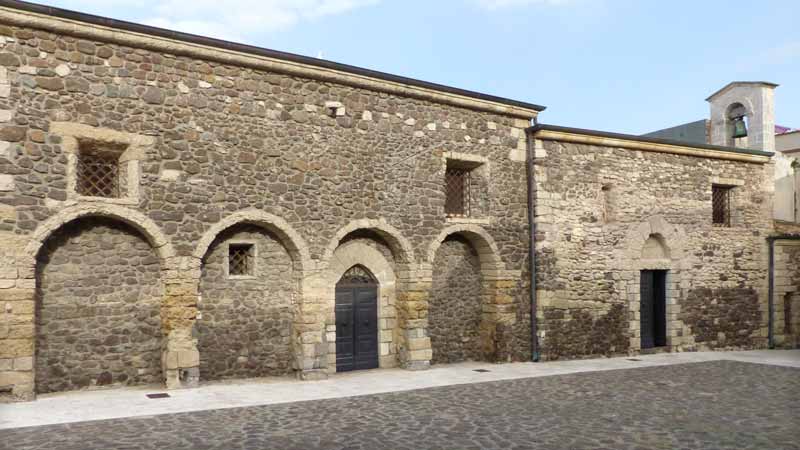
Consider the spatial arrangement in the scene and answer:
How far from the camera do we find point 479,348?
1195cm

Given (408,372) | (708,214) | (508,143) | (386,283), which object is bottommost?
(408,372)

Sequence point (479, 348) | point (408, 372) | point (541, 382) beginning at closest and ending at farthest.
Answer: point (541, 382) < point (408, 372) < point (479, 348)

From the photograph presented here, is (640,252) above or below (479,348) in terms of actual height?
above

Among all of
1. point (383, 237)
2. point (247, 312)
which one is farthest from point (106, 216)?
point (383, 237)

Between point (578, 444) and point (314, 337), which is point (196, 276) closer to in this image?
A: point (314, 337)

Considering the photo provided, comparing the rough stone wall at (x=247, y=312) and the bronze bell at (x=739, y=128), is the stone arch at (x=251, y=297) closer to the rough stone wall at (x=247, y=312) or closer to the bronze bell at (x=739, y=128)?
the rough stone wall at (x=247, y=312)

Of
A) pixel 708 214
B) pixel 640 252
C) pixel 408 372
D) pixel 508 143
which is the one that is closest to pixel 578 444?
pixel 408 372

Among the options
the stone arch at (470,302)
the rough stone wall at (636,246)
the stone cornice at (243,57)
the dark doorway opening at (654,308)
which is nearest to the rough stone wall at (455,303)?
the stone arch at (470,302)

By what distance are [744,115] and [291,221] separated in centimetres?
1172

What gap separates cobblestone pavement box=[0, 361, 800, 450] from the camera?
242 inches

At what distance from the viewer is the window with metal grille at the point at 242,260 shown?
970cm

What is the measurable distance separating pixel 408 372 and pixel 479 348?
1.96m

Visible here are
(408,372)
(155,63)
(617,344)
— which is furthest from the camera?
(617,344)

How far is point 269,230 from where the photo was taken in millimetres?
9797
